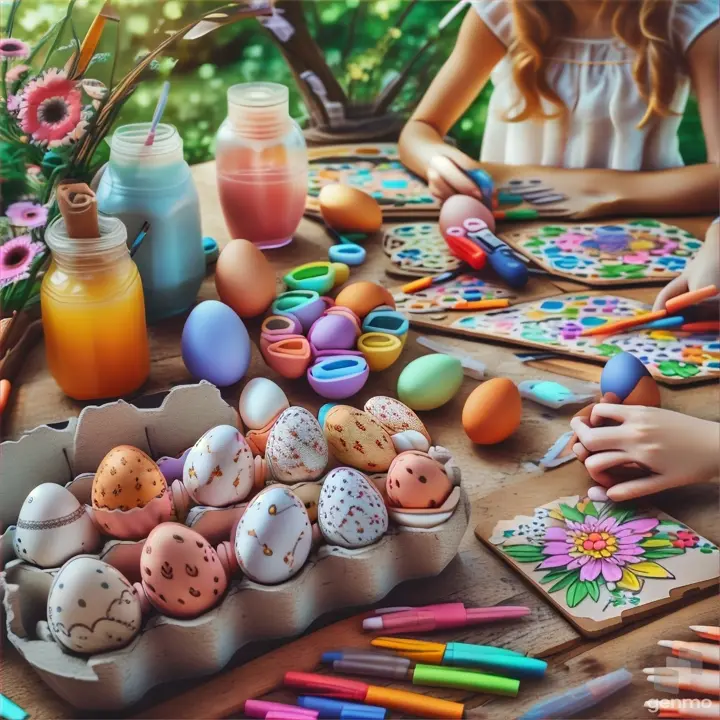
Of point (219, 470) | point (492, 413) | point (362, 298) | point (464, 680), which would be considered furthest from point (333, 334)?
point (464, 680)

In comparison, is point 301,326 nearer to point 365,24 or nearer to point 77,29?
point 77,29

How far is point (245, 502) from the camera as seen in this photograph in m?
0.60

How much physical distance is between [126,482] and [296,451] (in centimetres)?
11

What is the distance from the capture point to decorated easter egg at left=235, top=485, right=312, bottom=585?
0.54m

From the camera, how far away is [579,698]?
1.72ft

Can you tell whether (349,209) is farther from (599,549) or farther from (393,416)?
(599,549)

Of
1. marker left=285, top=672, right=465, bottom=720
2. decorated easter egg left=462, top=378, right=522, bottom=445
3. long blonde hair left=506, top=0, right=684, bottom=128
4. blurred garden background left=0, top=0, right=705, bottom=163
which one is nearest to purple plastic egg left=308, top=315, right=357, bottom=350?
decorated easter egg left=462, top=378, right=522, bottom=445

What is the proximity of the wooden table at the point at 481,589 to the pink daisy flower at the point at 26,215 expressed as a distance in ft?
0.48

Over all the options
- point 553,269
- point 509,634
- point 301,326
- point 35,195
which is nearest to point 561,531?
point 509,634

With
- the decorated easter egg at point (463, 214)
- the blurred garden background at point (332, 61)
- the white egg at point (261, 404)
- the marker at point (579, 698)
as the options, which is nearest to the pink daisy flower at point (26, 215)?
the white egg at point (261, 404)

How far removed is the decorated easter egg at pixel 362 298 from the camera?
89 centimetres

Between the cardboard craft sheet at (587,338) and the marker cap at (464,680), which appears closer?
the marker cap at (464,680)

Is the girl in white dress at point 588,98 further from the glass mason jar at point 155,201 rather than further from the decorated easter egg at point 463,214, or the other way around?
the glass mason jar at point 155,201

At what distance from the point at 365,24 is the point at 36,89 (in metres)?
1.01
